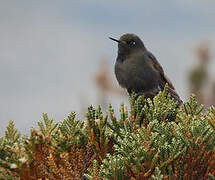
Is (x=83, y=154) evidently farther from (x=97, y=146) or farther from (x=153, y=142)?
(x=153, y=142)

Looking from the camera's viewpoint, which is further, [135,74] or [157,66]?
[157,66]

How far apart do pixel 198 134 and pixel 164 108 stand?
1.82 ft

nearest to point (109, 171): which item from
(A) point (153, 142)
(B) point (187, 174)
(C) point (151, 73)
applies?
(A) point (153, 142)

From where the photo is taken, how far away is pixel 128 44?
16.9 feet

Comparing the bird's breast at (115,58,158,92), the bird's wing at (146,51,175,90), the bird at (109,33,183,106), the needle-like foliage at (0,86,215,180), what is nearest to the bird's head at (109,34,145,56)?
the bird at (109,33,183,106)

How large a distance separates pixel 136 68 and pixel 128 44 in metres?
0.36

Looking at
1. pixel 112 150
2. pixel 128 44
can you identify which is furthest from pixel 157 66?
pixel 112 150

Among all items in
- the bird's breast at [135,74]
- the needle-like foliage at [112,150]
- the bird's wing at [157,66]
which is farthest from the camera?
Answer: the bird's wing at [157,66]

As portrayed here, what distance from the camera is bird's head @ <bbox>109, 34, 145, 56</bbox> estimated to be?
202 inches

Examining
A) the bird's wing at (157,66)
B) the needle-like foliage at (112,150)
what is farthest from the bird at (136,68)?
the needle-like foliage at (112,150)

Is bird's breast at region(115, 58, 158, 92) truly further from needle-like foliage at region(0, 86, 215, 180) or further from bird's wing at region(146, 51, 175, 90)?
needle-like foliage at region(0, 86, 215, 180)

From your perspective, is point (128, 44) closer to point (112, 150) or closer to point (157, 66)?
point (157, 66)

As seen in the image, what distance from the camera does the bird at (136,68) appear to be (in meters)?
5.06

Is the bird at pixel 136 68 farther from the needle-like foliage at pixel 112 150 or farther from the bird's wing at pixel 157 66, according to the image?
the needle-like foliage at pixel 112 150
